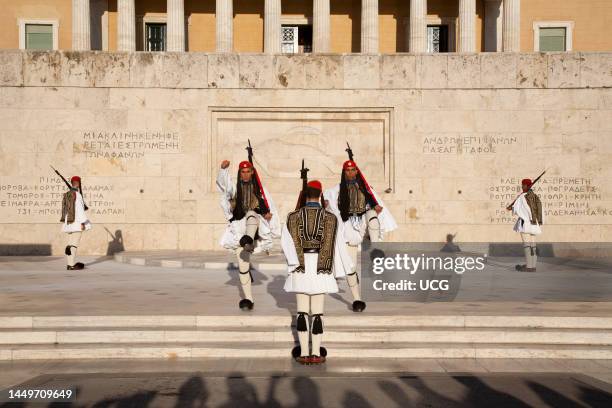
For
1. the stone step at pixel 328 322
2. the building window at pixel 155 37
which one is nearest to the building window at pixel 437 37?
the building window at pixel 155 37

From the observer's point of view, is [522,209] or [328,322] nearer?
[328,322]

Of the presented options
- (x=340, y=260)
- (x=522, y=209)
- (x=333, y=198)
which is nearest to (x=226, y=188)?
(x=333, y=198)

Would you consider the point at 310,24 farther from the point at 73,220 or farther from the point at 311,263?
the point at 311,263

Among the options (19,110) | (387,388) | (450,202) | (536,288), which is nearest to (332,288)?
(387,388)

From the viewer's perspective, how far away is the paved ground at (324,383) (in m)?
7.81

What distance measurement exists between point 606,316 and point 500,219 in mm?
12620

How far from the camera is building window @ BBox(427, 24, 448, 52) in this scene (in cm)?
4650

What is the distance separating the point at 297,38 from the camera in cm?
4553

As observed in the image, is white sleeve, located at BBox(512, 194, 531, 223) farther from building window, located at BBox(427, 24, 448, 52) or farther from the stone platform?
building window, located at BBox(427, 24, 448, 52)

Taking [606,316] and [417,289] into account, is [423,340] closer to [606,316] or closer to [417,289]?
[606,316]

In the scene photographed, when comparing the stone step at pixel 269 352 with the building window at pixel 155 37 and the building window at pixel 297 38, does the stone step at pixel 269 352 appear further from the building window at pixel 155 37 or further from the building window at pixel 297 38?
the building window at pixel 155 37

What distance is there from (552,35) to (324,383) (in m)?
42.1

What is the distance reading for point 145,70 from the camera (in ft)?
79.0

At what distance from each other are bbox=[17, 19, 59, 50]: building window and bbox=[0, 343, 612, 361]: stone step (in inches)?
1485
